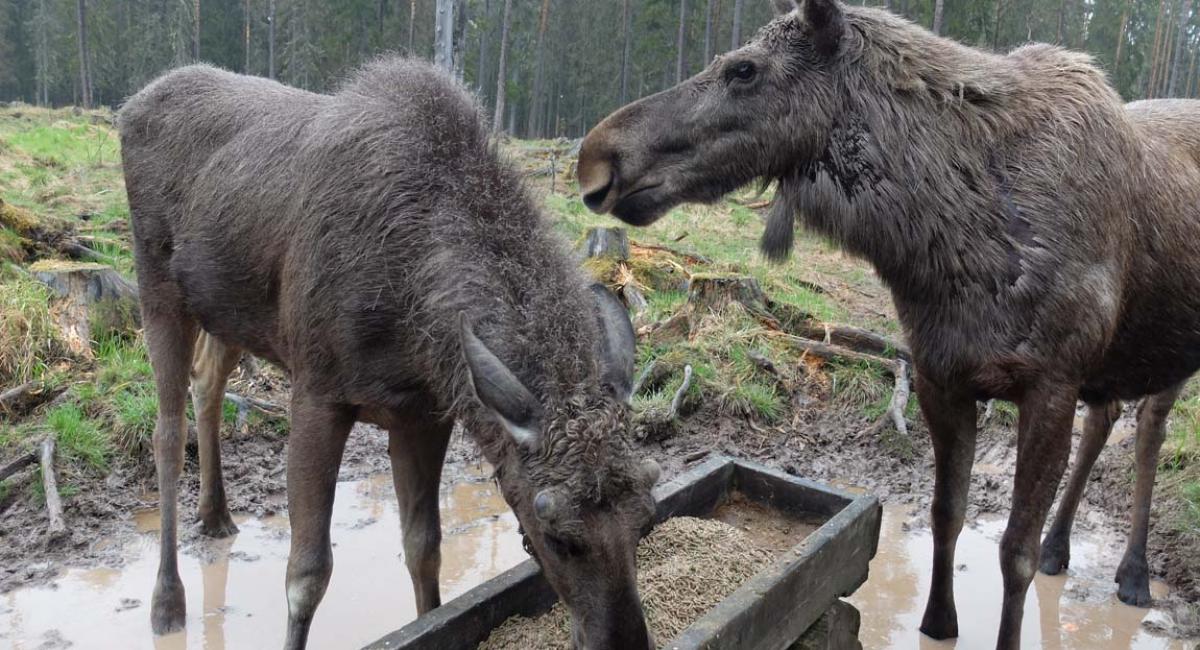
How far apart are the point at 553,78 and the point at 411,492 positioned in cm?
4509

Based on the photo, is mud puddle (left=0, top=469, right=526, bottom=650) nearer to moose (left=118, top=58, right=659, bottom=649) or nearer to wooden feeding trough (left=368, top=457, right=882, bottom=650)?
moose (left=118, top=58, right=659, bottom=649)

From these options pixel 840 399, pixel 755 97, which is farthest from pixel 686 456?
pixel 755 97

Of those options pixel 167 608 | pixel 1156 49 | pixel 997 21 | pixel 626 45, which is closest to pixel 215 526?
pixel 167 608

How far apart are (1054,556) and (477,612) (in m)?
3.34

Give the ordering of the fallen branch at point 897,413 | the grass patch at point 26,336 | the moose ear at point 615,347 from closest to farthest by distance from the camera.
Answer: the moose ear at point 615,347 → the grass patch at point 26,336 → the fallen branch at point 897,413

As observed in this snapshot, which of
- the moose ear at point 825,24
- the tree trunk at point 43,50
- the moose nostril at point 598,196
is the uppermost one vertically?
the tree trunk at point 43,50

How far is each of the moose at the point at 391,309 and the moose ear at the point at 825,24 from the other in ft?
4.27

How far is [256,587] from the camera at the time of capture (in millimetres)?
4246

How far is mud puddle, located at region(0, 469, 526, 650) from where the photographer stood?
3789mm

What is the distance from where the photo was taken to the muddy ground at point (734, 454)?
4.45m

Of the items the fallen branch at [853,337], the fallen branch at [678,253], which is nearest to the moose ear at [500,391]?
the fallen branch at [853,337]

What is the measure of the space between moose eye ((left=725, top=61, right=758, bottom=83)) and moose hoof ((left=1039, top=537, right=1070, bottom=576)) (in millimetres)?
3066

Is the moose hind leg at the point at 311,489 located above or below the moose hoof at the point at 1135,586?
above

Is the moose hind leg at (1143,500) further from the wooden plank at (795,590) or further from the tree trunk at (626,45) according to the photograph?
the tree trunk at (626,45)
